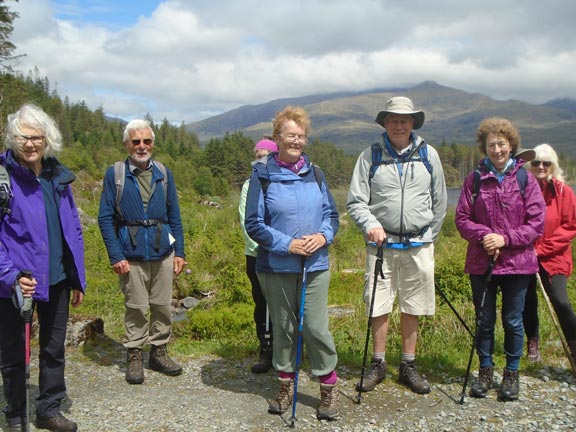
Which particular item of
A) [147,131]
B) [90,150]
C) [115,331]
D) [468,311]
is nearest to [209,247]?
[115,331]

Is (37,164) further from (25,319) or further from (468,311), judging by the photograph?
(468,311)

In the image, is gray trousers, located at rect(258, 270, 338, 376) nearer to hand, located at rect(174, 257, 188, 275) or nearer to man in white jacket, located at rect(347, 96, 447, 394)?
man in white jacket, located at rect(347, 96, 447, 394)

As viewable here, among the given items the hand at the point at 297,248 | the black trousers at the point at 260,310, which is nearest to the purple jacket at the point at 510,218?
the hand at the point at 297,248

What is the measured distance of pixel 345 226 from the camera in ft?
71.6

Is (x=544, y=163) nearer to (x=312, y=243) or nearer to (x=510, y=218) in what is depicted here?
(x=510, y=218)

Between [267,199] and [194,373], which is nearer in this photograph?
[267,199]

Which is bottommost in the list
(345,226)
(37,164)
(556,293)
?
(345,226)

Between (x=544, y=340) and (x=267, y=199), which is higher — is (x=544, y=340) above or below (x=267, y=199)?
below

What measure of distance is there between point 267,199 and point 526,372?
3462mm

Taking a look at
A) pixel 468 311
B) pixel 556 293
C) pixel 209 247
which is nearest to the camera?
pixel 556 293

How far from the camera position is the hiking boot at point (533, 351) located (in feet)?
18.7

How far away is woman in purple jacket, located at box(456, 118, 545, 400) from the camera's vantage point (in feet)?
15.2

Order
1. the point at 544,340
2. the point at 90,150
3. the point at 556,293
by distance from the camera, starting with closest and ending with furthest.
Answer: the point at 556,293, the point at 544,340, the point at 90,150

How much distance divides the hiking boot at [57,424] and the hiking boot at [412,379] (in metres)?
3.05
